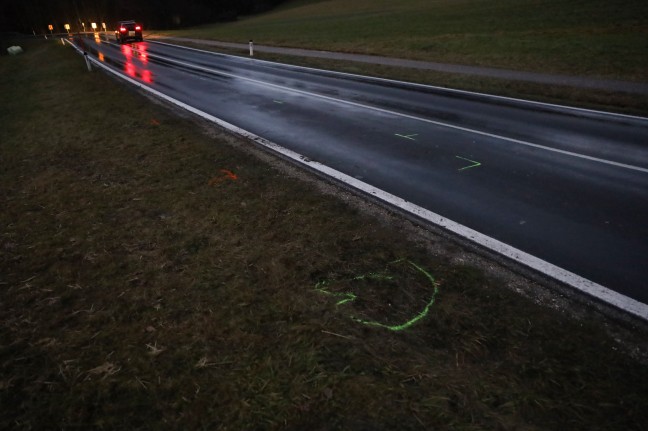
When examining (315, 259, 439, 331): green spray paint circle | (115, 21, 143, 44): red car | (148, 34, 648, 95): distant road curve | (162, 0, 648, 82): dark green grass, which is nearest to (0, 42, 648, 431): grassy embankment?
(315, 259, 439, 331): green spray paint circle

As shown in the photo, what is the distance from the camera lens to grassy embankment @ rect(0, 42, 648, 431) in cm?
237

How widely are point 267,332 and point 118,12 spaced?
117409 mm

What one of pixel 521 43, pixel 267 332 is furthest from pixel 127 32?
pixel 267 332

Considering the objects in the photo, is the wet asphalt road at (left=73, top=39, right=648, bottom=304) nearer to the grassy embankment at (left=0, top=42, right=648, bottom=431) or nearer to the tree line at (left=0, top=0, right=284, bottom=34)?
the grassy embankment at (left=0, top=42, right=648, bottom=431)

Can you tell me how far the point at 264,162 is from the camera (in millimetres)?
6562

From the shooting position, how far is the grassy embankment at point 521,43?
1318 centimetres

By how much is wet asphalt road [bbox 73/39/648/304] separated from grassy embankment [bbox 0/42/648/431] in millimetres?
1250

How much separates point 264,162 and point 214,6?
362 ft

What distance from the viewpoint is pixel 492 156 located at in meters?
6.84

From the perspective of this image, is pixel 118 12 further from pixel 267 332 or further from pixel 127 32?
pixel 267 332

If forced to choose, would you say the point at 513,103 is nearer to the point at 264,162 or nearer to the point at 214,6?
the point at 264,162

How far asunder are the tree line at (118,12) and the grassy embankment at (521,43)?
7021 cm

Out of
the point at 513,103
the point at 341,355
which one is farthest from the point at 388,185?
the point at 513,103

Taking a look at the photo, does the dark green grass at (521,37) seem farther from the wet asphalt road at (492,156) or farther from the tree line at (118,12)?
the tree line at (118,12)
